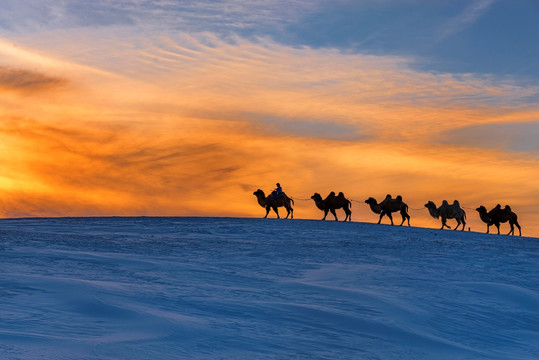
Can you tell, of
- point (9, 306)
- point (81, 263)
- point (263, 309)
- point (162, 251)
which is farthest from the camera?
point (162, 251)

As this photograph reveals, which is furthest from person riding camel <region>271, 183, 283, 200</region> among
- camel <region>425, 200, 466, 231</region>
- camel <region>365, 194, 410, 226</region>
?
camel <region>425, 200, 466, 231</region>

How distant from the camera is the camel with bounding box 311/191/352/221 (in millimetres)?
31438

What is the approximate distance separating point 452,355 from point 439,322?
5.93 ft

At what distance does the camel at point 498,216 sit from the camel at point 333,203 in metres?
6.38

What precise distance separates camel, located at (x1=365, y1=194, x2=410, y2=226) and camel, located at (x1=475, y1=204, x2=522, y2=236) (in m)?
3.63

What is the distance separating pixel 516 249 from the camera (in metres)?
22.2

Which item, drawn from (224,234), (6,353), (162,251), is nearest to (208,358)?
(6,353)

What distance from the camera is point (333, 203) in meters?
31.5

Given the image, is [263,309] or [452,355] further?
[263,309]

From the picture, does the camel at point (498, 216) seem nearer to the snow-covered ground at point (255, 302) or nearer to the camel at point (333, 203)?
the camel at point (333, 203)

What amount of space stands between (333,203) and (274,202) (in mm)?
2550

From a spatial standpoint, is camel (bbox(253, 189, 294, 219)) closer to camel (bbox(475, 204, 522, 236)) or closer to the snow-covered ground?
camel (bbox(475, 204, 522, 236))

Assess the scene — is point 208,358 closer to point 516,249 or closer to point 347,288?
point 347,288

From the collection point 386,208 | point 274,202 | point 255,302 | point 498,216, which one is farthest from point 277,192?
point 255,302
